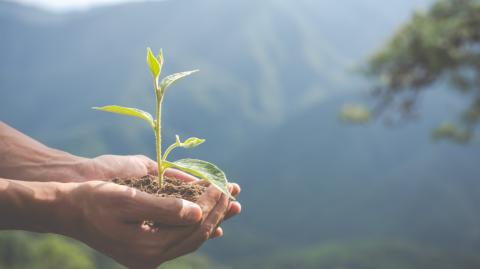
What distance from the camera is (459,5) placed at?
33.6 feet

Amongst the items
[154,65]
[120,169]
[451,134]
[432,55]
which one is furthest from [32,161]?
[451,134]

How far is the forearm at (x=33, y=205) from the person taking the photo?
6.57ft

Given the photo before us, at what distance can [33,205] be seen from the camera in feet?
6.66

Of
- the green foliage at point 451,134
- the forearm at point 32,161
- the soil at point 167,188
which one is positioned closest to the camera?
the soil at point 167,188

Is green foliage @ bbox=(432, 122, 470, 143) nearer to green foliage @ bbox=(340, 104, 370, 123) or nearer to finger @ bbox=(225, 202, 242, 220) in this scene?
green foliage @ bbox=(340, 104, 370, 123)

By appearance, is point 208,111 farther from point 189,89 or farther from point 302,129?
point 302,129

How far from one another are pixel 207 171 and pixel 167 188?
41 centimetres

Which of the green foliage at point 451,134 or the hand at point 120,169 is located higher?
the green foliage at point 451,134

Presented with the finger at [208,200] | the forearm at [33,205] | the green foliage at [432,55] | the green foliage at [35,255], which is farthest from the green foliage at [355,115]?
the green foliage at [35,255]

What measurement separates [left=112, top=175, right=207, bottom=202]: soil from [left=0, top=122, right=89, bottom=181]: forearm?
40 centimetres

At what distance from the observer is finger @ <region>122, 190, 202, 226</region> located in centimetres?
200

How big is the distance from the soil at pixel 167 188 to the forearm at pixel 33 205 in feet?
1.38

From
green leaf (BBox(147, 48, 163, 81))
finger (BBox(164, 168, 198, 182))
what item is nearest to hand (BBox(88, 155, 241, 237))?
finger (BBox(164, 168, 198, 182))

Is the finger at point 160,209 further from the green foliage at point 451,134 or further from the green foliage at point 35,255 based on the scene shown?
the green foliage at point 35,255
